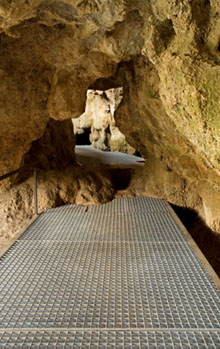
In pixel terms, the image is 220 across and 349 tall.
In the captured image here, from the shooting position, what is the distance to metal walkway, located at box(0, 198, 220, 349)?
8.70ft

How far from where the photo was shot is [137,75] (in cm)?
619

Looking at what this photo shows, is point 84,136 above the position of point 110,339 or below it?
above

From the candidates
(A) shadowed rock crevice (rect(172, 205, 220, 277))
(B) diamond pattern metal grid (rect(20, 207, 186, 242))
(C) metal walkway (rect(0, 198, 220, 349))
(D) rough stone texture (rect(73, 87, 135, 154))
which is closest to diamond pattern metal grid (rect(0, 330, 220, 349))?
(C) metal walkway (rect(0, 198, 220, 349))

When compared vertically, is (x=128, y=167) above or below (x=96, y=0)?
below

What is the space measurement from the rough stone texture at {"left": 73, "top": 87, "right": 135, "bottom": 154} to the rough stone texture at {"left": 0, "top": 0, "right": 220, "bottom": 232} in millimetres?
5511

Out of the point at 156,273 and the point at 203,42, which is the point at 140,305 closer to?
the point at 156,273

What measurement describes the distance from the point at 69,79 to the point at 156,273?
3746 mm

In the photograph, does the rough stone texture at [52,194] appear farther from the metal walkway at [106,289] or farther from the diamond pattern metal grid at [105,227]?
the metal walkway at [106,289]

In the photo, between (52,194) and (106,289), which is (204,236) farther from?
(106,289)

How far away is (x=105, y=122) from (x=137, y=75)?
7558mm

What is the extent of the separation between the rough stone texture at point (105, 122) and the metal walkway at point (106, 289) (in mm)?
8389

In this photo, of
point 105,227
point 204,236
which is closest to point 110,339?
point 105,227

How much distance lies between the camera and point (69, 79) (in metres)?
5.86

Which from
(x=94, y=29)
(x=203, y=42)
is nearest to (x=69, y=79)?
(x=94, y=29)
